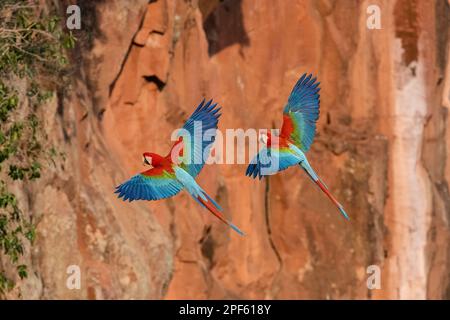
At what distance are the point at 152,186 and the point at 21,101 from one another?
6.07 m

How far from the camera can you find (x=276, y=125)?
87.7 ft

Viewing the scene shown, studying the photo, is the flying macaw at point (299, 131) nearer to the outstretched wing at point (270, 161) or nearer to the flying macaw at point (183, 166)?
the outstretched wing at point (270, 161)

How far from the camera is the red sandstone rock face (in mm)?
21984

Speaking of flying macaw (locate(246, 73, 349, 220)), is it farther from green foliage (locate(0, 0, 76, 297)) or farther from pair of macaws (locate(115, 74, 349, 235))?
green foliage (locate(0, 0, 76, 297))

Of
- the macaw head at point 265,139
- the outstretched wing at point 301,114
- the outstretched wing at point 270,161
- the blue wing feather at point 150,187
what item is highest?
the outstretched wing at point 301,114

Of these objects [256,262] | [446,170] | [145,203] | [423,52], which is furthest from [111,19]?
[446,170]

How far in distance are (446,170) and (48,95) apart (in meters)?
13.5

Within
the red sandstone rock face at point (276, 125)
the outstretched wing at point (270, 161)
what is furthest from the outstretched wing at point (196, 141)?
the red sandstone rock face at point (276, 125)

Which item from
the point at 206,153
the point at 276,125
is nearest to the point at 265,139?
the point at 206,153

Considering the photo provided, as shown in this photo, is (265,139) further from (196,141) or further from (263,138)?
(196,141)

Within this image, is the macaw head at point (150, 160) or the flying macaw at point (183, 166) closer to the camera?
the flying macaw at point (183, 166)

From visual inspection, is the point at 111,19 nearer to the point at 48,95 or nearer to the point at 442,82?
the point at 48,95

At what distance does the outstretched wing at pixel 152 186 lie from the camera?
470 inches

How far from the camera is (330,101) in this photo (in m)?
27.9
